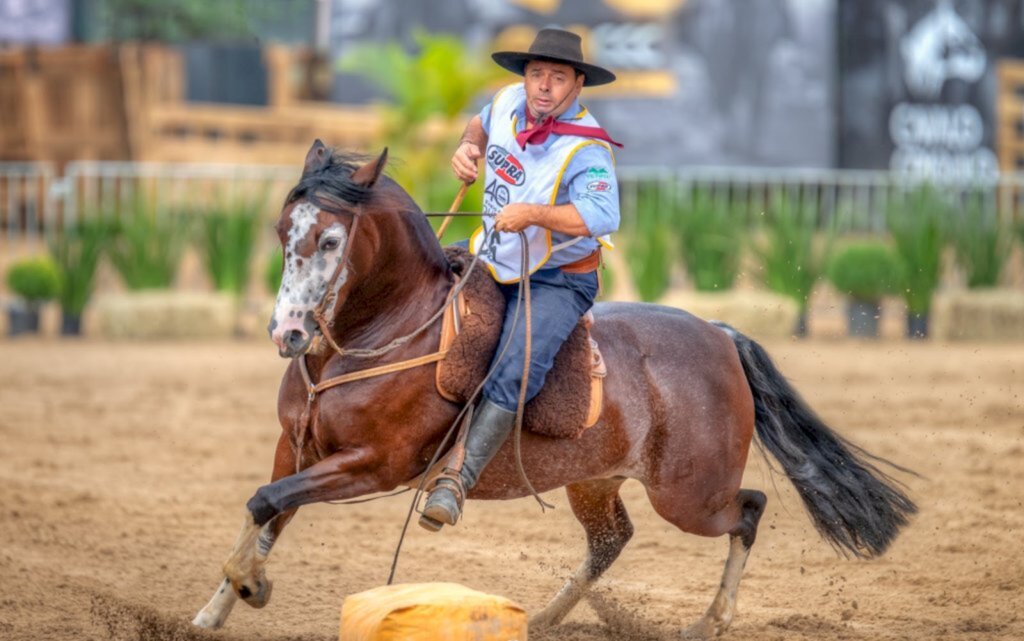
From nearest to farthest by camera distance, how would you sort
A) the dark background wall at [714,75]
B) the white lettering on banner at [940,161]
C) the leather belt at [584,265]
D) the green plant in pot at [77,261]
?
1. the leather belt at [584,265]
2. the green plant in pot at [77,261]
3. the white lettering on banner at [940,161]
4. the dark background wall at [714,75]

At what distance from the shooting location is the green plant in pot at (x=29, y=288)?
1477 cm

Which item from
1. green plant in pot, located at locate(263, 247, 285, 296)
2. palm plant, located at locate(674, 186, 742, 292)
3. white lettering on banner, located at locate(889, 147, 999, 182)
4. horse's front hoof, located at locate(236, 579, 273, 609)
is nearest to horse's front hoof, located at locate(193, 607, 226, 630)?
horse's front hoof, located at locate(236, 579, 273, 609)

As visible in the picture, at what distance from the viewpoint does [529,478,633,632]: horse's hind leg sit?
6.16m

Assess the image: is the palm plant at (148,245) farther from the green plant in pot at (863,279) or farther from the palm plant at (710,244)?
the green plant in pot at (863,279)

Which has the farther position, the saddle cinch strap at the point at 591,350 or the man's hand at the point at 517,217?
the saddle cinch strap at the point at 591,350

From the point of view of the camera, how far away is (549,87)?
5398 mm

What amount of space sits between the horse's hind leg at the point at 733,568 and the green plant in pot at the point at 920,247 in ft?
30.4

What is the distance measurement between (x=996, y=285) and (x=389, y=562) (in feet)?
32.9

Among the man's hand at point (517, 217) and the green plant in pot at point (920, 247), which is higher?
the man's hand at point (517, 217)

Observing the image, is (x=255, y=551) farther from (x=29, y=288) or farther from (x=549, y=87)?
(x=29, y=288)

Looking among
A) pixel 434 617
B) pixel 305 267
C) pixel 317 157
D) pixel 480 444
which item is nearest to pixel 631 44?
pixel 317 157

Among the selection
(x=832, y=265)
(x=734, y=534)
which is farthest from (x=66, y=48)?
(x=734, y=534)

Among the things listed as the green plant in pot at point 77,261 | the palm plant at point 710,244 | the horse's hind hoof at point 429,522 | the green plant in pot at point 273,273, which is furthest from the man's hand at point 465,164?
the green plant in pot at point 77,261

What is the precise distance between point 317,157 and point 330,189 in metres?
0.19
